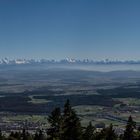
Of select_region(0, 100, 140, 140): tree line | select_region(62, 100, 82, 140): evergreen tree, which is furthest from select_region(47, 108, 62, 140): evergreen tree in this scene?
select_region(62, 100, 82, 140): evergreen tree

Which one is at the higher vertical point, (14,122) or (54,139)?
(54,139)

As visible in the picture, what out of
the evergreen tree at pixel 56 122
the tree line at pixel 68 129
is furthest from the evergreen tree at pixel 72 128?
the evergreen tree at pixel 56 122

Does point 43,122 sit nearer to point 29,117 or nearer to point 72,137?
point 29,117

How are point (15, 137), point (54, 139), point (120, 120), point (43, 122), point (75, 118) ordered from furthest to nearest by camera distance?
point (120, 120), point (43, 122), point (15, 137), point (75, 118), point (54, 139)

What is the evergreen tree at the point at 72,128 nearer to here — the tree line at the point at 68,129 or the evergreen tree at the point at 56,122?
the tree line at the point at 68,129

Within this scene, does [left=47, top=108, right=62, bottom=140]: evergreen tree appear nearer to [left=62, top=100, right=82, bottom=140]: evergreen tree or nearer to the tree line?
the tree line

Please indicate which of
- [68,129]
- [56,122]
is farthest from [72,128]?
[56,122]

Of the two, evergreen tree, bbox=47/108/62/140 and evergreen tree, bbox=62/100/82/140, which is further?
evergreen tree, bbox=62/100/82/140

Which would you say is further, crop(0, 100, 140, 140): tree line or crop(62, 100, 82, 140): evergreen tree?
crop(62, 100, 82, 140): evergreen tree

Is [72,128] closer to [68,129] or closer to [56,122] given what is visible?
[68,129]

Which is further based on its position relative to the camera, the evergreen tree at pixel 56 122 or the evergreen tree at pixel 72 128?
the evergreen tree at pixel 72 128

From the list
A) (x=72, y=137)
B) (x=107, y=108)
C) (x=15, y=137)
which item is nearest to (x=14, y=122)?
(x=107, y=108)
